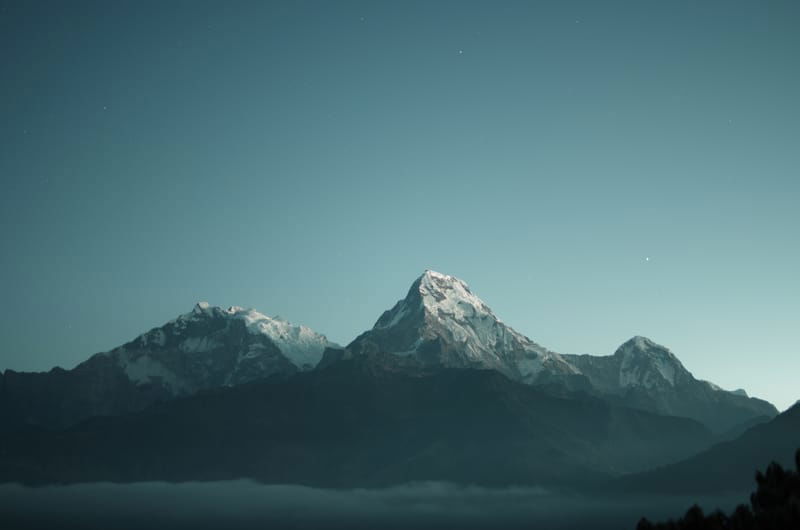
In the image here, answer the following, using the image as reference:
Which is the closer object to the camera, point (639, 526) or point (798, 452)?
point (639, 526)

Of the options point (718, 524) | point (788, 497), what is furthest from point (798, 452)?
point (718, 524)

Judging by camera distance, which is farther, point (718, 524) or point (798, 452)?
point (798, 452)

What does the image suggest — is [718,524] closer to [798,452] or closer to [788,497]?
[788,497]

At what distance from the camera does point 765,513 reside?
114375mm

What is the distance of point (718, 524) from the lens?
114625 mm

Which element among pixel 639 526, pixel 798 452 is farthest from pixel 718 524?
pixel 798 452

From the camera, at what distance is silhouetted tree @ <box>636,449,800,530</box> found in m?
109

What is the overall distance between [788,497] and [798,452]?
9.30m

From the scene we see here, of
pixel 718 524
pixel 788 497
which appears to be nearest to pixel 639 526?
pixel 718 524

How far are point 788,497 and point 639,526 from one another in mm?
21021

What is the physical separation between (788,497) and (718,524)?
37.7 ft

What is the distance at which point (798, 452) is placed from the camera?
125 metres

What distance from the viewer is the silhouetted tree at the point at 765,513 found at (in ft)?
358

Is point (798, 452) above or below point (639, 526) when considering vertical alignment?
above
